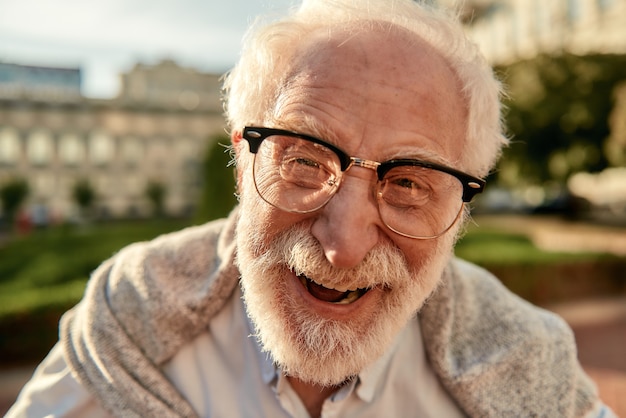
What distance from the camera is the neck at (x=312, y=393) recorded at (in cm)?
149

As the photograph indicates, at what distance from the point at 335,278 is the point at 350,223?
14 cm

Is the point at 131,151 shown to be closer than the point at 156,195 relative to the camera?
No

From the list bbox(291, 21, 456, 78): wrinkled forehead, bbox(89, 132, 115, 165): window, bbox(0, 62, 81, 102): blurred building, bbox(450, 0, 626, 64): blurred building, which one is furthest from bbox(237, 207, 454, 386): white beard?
bbox(0, 62, 81, 102): blurred building

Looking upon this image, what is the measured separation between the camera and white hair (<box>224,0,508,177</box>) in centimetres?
138

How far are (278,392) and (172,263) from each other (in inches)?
19.7

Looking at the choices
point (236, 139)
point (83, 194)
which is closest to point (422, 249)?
point (236, 139)

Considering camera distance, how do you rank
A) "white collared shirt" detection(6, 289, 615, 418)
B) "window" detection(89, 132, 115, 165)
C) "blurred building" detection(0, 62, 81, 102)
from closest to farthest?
"white collared shirt" detection(6, 289, 615, 418), "window" detection(89, 132, 115, 165), "blurred building" detection(0, 62, 81, 102)

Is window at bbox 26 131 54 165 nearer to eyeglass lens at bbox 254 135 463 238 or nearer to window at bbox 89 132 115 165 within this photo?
window at bbox 89 132 115 165

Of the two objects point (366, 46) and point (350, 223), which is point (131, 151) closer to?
point (366, 46)

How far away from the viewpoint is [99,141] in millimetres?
43281

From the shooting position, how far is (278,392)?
1.46 metres

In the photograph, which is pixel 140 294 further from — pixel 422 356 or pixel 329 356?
pixel 422 356

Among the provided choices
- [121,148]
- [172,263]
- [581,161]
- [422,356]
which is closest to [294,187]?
[172,263]

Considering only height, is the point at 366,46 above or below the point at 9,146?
above
